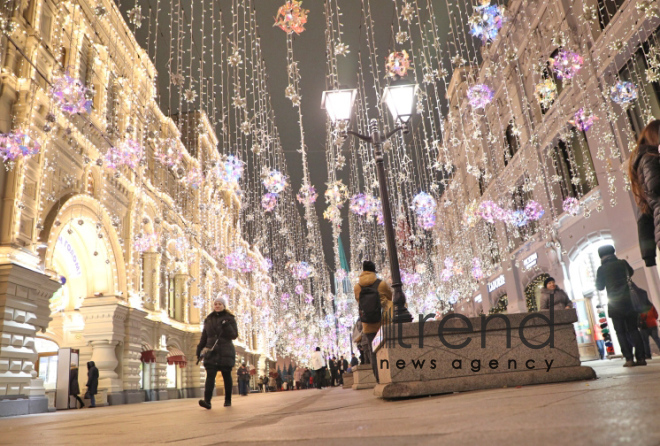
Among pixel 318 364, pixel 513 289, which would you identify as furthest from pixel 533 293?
pixel 318 364

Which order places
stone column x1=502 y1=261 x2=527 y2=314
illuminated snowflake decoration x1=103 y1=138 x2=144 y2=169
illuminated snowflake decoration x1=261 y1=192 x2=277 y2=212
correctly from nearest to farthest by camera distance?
illuminated snowflake decoration x1=261 y1=192 x2=277 y2=212 < illuminated snowflake decoration x1=103 y1=138 x2=144 y2=169 < stone column x1=502 y1=261 x2=527 y2=314

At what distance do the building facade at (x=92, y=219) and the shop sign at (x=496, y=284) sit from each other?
15.9 meters

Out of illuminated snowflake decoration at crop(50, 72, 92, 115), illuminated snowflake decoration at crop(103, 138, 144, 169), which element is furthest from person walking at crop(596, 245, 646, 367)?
illuminated snowflake decoration at crop(103, 138, 144, 169)

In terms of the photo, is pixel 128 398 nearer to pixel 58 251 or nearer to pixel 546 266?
pixel 58 251

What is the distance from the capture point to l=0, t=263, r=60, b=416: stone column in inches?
514

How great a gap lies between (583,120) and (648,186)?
13039 millimetres

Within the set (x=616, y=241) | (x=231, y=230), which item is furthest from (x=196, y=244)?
(x=616, y=241)

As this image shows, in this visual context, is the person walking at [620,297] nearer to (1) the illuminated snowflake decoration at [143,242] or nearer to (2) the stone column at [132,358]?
(1) the illuminated snowflake decoration at [143,242]

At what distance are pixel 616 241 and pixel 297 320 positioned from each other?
155 feet

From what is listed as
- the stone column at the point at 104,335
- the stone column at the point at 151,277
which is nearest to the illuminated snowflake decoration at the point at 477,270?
the stone column at the point at 151,277

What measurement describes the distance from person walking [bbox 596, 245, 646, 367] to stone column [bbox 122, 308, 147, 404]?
19.1 m

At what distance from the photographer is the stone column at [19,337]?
1305cm

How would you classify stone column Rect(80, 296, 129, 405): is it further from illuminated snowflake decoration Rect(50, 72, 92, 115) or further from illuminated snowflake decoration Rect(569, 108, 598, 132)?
illuminated snowflake decoration Rect(569, 108, 598, 132)

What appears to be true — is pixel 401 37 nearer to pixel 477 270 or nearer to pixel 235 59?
pixel 235 59
